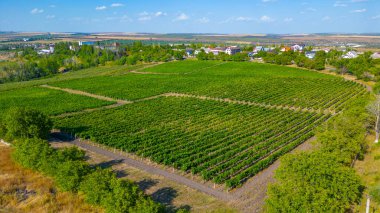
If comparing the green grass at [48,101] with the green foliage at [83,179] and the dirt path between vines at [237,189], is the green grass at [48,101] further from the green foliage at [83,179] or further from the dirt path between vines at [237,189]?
the green foliage at [83,179]

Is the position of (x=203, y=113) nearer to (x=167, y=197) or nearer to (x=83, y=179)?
(x=167, y=197)

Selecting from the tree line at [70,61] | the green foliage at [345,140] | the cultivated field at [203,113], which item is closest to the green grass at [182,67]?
the cultivated field at [203,113]

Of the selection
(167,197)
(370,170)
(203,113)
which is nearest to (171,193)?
(167,197)

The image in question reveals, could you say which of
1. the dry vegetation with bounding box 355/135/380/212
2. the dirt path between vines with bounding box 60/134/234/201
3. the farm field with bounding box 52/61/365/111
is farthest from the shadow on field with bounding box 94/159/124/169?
the farm field with bounding box 52/61/365/111

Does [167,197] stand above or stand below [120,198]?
below

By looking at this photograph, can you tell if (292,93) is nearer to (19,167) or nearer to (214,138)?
(214,138)

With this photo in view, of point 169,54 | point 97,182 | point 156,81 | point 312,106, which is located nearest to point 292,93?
point 312,106
